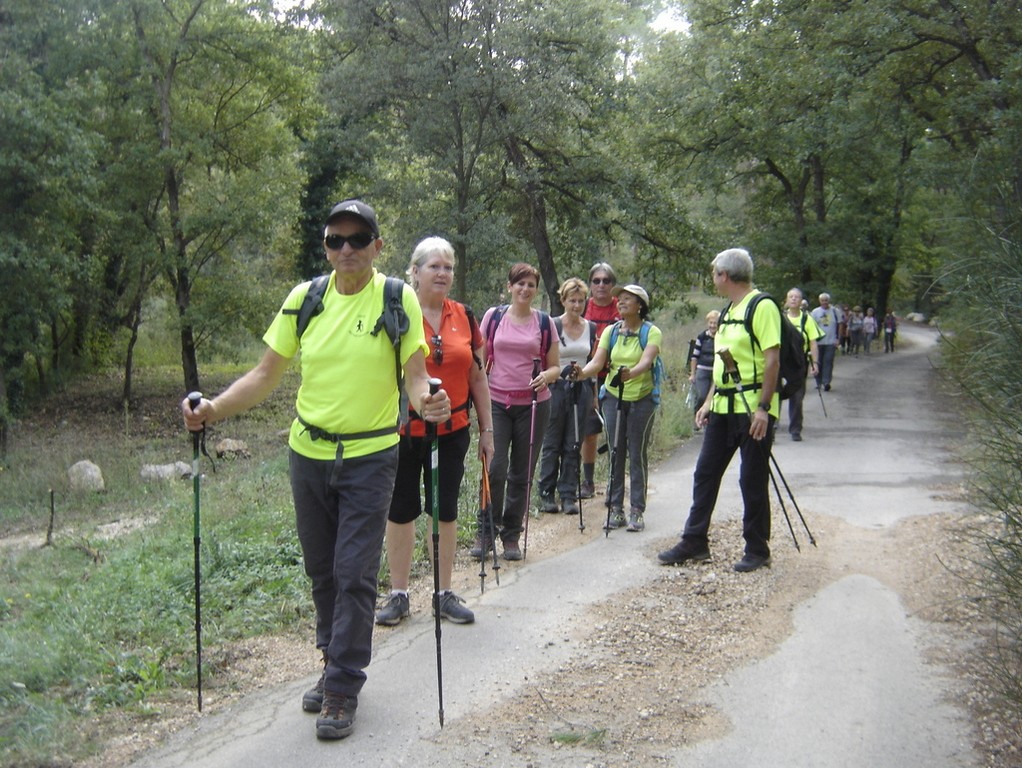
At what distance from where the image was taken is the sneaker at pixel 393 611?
221 inches

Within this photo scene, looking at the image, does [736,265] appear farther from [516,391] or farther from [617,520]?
[617,520]

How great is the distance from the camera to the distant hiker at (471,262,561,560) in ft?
23.3

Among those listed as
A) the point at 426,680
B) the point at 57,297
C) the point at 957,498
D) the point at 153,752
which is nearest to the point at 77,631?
the point at 153,752

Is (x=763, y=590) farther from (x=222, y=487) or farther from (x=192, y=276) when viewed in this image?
(x=192, y=276)

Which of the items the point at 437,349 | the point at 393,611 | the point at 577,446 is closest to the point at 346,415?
the point at 437,349

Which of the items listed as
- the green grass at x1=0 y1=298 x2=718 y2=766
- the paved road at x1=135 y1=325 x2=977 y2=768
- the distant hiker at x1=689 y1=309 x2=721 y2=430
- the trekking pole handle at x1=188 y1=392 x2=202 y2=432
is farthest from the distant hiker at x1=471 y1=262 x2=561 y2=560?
the distant hiker at x1=689 y1=309 x2=721 y2=430

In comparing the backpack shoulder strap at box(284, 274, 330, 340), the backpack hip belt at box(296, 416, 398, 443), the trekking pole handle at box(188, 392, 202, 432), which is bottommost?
the backpack hip belt at box(296, 416, 398, 443)

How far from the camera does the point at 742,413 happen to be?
22.1 ft

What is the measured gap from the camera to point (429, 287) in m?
5.49

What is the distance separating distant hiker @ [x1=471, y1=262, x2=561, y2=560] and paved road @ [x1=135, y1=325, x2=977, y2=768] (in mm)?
444

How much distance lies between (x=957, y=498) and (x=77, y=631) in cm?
756

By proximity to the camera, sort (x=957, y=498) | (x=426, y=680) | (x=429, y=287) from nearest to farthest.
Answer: (x=426, y=680) → (x=429, y=287) → (x=957, y=498)

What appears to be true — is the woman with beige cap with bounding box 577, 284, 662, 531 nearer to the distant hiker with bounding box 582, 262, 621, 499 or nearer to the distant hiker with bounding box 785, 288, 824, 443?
the distant hiker with bounding box 582, 262, 621, 499

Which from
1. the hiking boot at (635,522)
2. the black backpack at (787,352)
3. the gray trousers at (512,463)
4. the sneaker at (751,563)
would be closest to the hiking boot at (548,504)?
the hiking boot at (635,522)
